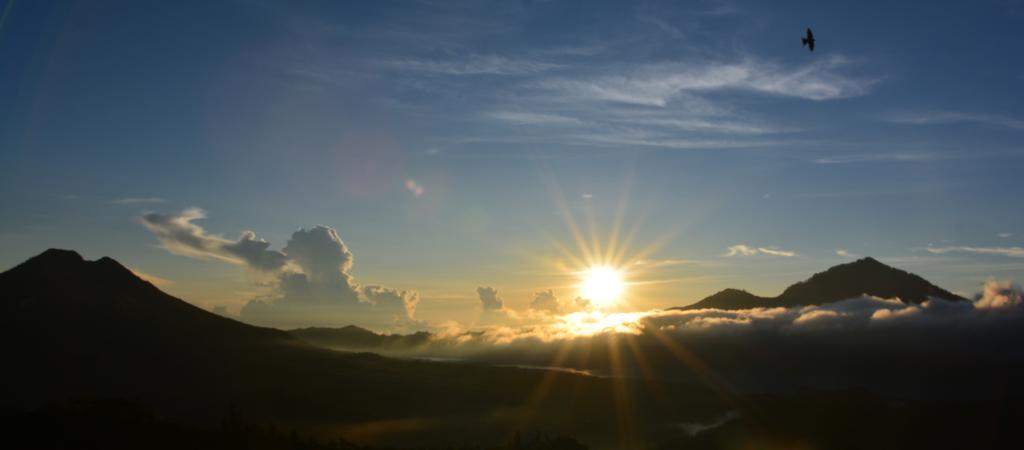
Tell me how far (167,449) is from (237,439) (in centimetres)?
1088

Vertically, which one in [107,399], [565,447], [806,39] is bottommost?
[565,447]

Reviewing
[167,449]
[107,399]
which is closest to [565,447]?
[167,449]

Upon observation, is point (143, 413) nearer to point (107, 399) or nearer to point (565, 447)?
point (107, 399)

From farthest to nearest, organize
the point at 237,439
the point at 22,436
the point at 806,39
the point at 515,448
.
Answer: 1. the point at 515,448
2. the point at 237,439
3. the point at 22,436
4. the point at 806,39

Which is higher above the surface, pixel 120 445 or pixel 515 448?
pixel 120 445

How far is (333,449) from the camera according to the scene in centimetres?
10638

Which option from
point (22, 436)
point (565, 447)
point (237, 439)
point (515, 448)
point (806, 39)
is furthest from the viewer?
point (565, 447)

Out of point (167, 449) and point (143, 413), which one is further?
point (143, 413)

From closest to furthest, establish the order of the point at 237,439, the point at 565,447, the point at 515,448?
the point at 237,439
the point at 515,448
the point at 565,447

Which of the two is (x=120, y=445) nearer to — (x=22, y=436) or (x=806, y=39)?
(x=22, y=436)

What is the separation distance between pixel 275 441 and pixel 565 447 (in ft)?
200

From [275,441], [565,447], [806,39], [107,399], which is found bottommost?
[565,447]

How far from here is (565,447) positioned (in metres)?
136

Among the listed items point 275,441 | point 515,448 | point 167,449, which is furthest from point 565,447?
point 167,449
